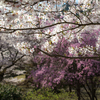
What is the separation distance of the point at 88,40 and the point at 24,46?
353 cm

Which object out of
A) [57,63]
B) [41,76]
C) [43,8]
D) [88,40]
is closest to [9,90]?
[41,76]

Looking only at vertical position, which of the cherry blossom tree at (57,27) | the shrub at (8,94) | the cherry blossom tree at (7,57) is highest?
the cherry blossom tree at (57,27)

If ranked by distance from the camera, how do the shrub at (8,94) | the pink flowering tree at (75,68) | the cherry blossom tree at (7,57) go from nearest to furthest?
1. the shrub at (8,94)
2. the pink flowering tree at (75,68)
3. the cherry blossom tree at (7,57)

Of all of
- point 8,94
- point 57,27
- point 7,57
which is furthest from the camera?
point 7,57

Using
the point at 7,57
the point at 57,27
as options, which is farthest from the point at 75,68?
the point at 7,57

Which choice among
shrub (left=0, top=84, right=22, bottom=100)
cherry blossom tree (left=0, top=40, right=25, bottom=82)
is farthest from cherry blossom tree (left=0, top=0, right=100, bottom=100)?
shrub (left=0, top=84, right=22, bottom=100)

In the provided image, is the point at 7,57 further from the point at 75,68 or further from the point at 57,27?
the point at 57,27

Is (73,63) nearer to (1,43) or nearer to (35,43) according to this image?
(35,43)

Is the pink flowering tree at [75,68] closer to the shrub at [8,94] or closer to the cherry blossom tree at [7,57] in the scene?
the shrub at [8,94]

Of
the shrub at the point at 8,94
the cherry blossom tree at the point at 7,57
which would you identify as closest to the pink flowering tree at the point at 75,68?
the shrub at the point at 8,94

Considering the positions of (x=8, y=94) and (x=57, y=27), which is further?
(x=8, y=94)

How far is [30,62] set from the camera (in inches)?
363

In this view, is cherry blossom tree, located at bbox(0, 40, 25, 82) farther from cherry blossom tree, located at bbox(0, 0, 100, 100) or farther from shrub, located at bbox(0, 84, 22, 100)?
shrub, located at bbox(0, 84, 22, 100)

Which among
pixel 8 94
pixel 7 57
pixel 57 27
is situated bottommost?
pixel 8 94
